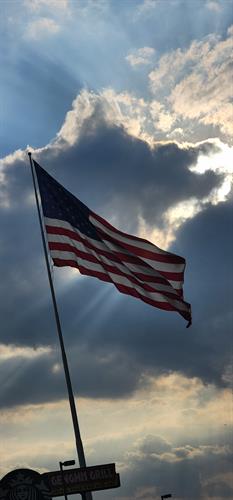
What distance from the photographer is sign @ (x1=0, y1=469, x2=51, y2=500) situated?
31.3m

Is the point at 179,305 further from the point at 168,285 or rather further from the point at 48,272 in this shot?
the point at 48,272

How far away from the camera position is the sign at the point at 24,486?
31.3 metres

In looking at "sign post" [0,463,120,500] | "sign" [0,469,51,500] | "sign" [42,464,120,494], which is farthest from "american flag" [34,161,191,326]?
"sign" [42,464,120,494]

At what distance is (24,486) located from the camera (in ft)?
103

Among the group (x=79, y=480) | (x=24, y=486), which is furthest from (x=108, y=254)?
(x=79, y=480)

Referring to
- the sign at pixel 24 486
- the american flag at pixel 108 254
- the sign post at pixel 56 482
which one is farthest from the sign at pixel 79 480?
the american flag at pixel 108 254

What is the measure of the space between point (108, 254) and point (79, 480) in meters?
13.5

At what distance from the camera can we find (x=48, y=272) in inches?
1093

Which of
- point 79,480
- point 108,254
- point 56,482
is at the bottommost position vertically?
point 79,480

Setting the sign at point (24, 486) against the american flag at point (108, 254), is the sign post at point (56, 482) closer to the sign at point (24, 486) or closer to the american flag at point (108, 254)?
the sign at point (24, 486)

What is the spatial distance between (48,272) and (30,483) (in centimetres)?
1128

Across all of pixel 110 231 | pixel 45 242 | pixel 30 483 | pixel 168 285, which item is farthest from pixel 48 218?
pixel 30 483

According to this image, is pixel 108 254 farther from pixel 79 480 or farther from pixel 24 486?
pixel 79 480

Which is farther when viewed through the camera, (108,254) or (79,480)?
(79,480)
